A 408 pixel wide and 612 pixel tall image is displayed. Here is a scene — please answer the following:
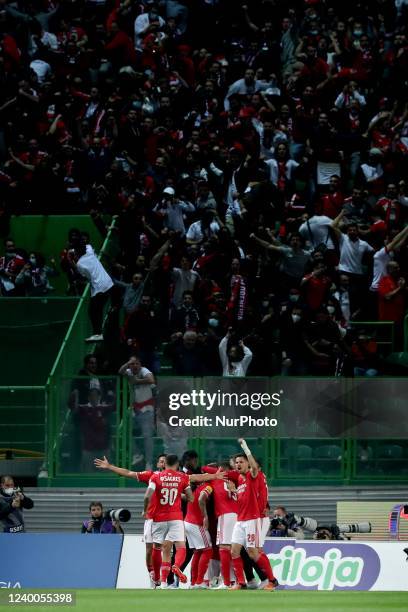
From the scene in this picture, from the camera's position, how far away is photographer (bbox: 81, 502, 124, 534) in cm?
2312

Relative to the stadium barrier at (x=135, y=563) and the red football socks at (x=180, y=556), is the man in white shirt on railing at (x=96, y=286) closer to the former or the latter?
the stadium barrier at (x=135, y=563)

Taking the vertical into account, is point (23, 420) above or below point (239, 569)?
above

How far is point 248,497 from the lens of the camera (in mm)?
21109

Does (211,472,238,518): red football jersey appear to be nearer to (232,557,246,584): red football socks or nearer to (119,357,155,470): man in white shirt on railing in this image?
(232,557,246,584): red football socks

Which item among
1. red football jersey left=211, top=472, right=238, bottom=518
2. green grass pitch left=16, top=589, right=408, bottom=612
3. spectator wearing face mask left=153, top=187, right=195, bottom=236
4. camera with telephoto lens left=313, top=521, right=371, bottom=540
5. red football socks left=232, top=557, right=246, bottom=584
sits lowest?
green grass pitch left=16, top=589, right=408, bottom=612

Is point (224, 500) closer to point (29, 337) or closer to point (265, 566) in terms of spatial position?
point (265, 566)

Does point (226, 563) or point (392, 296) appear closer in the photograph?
point (226, 563)

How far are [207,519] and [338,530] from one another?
221 cm

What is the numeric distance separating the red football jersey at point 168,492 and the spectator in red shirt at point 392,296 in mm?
7659

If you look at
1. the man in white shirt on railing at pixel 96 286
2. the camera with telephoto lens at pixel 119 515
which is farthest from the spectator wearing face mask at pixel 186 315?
the camera with telephoto lens at pixel 119 515

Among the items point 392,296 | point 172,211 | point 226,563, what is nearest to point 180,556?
point 226,563

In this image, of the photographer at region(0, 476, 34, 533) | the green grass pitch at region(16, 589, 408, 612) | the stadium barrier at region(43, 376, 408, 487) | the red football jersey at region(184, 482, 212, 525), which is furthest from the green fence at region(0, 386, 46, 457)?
the green grass pitch at region(16, 589, 408, 612)

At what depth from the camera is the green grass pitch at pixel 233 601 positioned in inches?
707

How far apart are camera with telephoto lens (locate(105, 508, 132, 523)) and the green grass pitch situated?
131 centimetres
